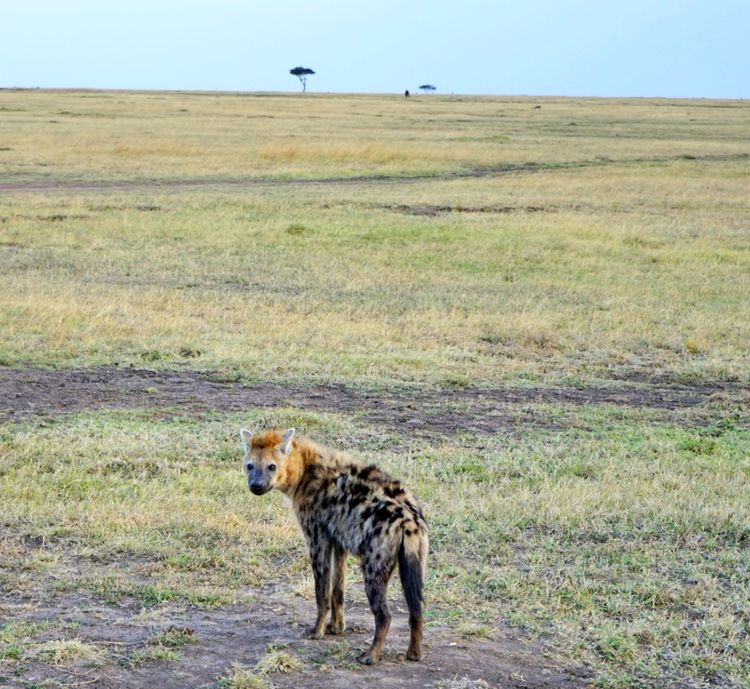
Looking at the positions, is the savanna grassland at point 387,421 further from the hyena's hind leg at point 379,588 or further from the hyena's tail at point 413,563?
the hyena's tail at point 413,563

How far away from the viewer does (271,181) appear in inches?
1271

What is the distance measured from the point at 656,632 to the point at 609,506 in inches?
84.8

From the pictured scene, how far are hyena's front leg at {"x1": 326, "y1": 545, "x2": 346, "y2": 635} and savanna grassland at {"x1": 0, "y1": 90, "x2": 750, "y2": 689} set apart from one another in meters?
0.11

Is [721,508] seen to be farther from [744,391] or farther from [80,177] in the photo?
[80,177]

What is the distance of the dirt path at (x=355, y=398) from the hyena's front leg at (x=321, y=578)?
446 centimetres

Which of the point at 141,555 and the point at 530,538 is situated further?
the point at 530,538

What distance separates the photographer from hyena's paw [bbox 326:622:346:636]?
567cm

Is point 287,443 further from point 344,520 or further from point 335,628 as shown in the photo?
point 335,628

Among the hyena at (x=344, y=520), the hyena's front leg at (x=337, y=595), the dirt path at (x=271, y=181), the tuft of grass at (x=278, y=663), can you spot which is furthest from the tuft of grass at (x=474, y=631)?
the dirt path at (x=271, y=181)

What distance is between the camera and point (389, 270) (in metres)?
18.6

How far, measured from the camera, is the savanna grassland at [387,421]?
5.61 m

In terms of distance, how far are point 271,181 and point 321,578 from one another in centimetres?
2740

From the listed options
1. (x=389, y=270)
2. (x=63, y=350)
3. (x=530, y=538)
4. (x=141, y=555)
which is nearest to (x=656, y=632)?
(x=530, y=538)

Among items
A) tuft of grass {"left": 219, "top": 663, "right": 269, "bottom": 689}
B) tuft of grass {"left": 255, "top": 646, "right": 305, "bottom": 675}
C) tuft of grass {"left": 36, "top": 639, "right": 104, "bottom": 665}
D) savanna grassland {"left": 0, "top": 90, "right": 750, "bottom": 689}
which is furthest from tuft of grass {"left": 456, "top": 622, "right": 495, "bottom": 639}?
tuft of grass {"left": 36, "top": 639, "right": 104, "bottom": 665}
